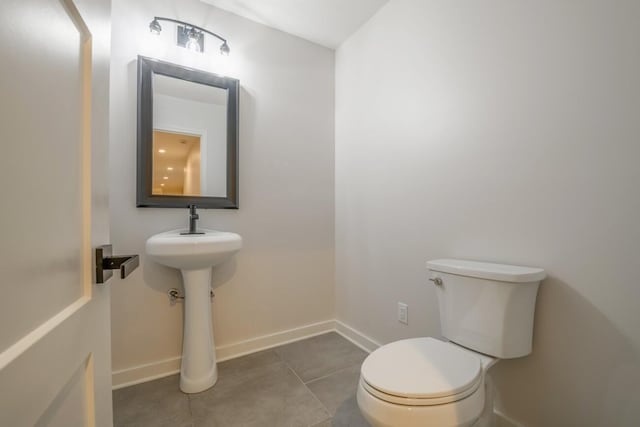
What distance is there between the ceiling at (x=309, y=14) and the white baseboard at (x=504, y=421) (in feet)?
7.88

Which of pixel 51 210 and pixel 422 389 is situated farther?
pixel 422 389

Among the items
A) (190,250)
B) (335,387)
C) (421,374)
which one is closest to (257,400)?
(335,387)

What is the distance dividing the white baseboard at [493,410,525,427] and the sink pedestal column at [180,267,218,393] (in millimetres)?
1451

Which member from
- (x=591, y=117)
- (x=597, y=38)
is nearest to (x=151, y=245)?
(x=591, y=117)

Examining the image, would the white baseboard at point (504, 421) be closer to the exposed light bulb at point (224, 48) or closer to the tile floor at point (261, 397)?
the tile floor at point (261, 397)

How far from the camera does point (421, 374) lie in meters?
0.95

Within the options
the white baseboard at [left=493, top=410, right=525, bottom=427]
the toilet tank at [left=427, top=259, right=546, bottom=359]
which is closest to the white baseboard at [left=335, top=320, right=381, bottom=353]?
the white baseboard at [left=493, top=410, right=525, bottom=427]

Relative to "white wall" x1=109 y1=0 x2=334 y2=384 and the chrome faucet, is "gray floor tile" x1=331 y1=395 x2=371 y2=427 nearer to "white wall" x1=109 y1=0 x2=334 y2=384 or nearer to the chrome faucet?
"white wall" x1=109 y1=0 x2=334 y2=384

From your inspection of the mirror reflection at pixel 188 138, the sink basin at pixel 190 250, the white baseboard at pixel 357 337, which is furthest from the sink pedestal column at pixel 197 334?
the white baseboard at pixel 357 337

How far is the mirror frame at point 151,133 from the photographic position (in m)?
1.69

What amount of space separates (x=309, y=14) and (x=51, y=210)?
2.13 metres

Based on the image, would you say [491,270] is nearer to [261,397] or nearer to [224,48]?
[261,397]

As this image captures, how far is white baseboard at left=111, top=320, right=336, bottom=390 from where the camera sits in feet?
5.46

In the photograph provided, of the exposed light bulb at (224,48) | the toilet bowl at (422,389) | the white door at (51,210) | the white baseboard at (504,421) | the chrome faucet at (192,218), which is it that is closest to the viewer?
the white door at (51,210)
